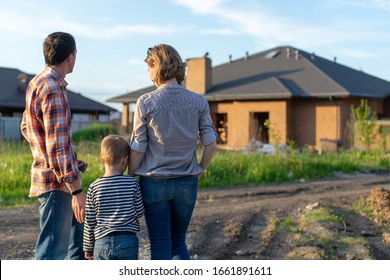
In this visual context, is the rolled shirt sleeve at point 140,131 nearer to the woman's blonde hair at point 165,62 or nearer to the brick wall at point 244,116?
the woman's blonde hair at point 165,62

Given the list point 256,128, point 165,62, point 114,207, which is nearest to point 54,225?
point 114,207

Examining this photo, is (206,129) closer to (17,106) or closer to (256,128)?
(256,128)

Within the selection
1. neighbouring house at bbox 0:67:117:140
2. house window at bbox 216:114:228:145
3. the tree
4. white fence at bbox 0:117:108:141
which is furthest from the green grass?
neighbouring house at bbox 0:67:117:140

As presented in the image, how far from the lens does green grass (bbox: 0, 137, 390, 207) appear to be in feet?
37.6

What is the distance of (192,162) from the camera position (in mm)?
3645

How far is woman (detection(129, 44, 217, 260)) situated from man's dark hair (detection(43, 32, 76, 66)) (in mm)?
538

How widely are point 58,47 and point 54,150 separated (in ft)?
2.30

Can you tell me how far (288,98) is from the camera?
955 inches

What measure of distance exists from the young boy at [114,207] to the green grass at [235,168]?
7209 millimetres

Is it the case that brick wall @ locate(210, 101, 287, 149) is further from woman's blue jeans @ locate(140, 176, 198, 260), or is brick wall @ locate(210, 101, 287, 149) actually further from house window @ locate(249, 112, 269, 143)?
woman's blue jeans @ locate(140, 176, 198, 260)

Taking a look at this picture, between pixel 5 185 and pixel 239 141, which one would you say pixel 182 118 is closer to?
pixel 5 185

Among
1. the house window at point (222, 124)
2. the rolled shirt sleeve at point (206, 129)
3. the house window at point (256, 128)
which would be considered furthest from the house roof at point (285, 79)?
the rolled shirt sleeve at point (206, 129)
